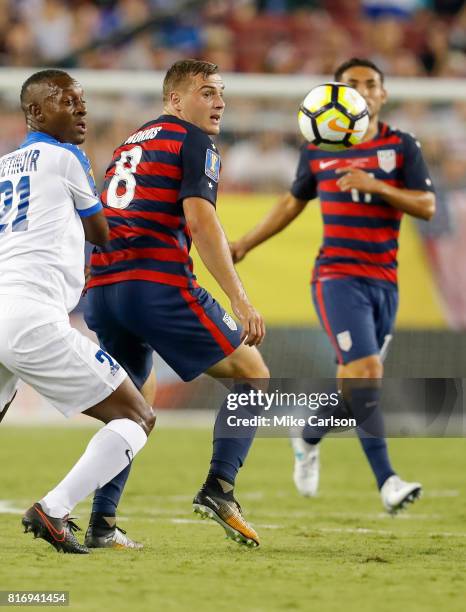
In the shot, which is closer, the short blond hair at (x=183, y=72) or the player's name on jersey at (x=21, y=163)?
the player's name on jersey at (x=21, y=163)

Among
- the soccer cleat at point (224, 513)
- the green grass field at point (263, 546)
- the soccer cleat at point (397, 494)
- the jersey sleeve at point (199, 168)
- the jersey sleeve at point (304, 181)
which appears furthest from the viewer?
the jersey sleeve at point (304, 181)

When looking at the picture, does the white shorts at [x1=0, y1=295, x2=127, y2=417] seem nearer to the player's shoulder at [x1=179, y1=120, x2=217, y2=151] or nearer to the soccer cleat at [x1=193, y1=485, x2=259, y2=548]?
the soccer cleat at [x1=193, y1=485, x2=259, y2=548]

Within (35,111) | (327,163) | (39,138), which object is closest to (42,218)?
(39,138)

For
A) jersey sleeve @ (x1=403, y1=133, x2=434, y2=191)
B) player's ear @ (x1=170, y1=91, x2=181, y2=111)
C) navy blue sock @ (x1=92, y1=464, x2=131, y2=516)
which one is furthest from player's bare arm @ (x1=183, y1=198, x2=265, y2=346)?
jersey sleeve @ (x1=403, y1=133, x2=434, y2=191)

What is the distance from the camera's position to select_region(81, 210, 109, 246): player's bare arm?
518cm

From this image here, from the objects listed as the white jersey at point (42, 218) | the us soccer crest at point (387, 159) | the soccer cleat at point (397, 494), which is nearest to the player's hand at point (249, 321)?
the white jersey at point (42, 218)

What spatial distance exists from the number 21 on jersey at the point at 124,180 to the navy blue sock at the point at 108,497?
49.2 inches

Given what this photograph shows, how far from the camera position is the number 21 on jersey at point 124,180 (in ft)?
18.5

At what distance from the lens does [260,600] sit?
414cm

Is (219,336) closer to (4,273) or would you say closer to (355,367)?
(4,273)

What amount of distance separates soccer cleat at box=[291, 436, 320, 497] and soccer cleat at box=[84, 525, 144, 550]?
2.58 m

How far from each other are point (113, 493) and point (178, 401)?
7240 millimetres

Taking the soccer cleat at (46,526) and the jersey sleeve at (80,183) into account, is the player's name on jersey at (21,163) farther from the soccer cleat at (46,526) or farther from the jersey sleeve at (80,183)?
the soccer cleat at (46,526)

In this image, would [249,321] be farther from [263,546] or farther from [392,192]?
[392,192]
